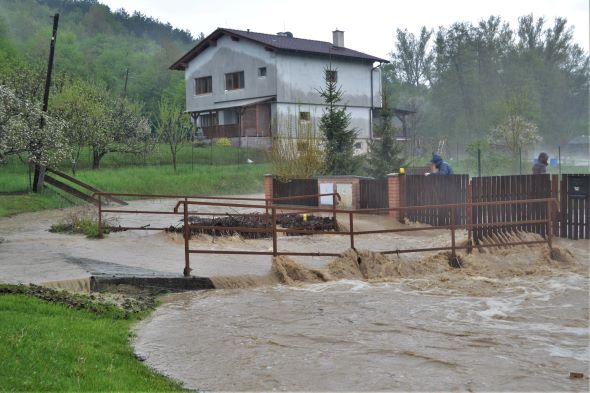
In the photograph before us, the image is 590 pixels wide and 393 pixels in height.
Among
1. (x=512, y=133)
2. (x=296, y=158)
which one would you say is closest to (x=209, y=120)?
(x=512, y=133)

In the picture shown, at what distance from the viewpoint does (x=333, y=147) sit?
96.0ft

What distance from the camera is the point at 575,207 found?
16125 mm

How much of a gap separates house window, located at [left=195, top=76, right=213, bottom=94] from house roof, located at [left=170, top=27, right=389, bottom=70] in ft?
6.62

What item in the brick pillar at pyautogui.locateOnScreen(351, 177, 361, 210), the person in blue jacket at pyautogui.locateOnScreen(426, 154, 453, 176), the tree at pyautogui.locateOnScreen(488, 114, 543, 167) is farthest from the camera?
the tree at pyautogui.locateOnScreen(488, 114, 543, 167)

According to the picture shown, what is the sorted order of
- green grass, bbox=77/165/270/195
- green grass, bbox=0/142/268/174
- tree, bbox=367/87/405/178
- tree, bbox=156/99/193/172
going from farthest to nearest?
1. green grass, bbox=0/142/268/174
2. tree, bbox=156/99/193/172
3. green grass, bbox=77/165/270/195
4. tree, bbox=367/87/405/178

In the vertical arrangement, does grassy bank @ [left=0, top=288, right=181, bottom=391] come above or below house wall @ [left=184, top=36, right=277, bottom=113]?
below

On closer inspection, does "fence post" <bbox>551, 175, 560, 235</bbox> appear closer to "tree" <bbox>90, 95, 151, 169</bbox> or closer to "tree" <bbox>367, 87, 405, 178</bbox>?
"tree" <bbox>367, 87, 405, 178</bbox>

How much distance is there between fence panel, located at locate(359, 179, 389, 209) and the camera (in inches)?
859

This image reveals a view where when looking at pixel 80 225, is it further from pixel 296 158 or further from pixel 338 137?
pixel 338 137

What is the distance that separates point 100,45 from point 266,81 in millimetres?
63574

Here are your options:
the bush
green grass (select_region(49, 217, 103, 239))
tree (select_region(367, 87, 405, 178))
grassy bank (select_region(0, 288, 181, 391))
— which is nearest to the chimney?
tree (select_region(367, 87, 405, 178))

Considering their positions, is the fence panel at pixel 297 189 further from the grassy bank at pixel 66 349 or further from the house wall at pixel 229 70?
the house wall at pixel 229 70

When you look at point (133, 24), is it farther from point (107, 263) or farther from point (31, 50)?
point (107, 263)

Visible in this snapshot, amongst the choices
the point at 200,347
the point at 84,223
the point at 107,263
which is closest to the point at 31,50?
the point at 84,223
